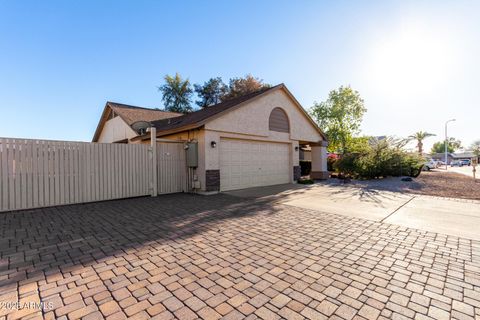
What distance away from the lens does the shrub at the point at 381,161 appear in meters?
14.8

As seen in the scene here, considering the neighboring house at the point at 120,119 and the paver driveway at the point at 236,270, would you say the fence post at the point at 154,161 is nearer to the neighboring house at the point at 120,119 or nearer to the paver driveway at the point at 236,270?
the paver driveway at the point at 236,270

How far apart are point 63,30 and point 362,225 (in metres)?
14.1

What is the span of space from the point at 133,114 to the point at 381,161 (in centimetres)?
1783

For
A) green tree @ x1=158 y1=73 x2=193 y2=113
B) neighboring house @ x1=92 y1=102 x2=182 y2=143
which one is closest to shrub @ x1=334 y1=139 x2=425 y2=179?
neighboring house @ x1=92 y1=102 x2=182 y2=143

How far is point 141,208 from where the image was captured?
670 cm

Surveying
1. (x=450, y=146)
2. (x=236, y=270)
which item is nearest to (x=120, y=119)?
(x=236, y=270)

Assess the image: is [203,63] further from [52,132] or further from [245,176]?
[52,132]

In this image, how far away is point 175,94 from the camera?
31.5 metres

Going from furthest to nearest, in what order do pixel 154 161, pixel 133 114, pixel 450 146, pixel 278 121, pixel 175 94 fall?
pixel 450 146 < pixel 175 94 < pixel 133 114 < pixel 278 121 < pixel 154 161

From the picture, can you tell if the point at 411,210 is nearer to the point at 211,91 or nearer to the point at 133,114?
the point at 133,114

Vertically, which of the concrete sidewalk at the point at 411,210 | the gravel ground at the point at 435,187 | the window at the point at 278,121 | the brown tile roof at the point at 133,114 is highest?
the brown tile roof at the point at 133,114

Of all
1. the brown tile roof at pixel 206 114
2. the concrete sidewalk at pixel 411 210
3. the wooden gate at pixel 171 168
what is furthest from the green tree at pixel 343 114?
the wooden gate at pixel 171 168

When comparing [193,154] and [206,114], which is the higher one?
[206,114]

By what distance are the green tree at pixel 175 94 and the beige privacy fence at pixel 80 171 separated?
76.9ft
